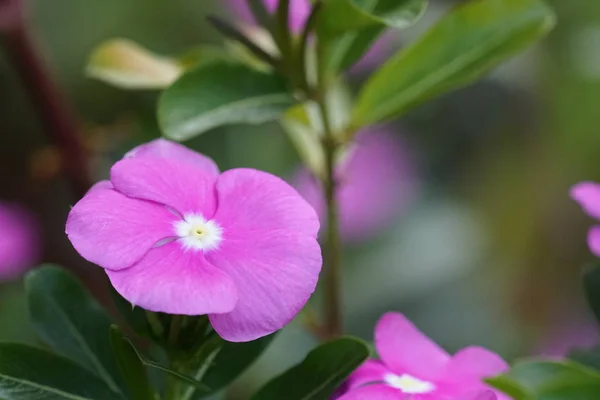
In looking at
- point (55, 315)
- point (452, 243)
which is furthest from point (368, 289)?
point (55, 315)

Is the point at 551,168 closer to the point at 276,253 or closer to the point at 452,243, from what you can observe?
the point at 452,243

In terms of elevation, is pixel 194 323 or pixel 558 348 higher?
pixel 194 323

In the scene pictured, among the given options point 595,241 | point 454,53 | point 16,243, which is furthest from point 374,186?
point 595,241

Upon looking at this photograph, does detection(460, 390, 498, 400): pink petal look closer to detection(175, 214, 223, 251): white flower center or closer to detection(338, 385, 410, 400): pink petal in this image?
detection(338, 385, 410, 400): pink petal

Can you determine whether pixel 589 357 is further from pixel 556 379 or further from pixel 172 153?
pixel 172 153

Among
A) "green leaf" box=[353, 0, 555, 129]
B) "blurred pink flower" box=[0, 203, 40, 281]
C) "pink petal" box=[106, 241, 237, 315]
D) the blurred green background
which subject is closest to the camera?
"pink petal" box=[106, 241, 237, 315]

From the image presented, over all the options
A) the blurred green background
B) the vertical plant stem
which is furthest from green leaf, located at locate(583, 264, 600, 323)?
the blurred green background
